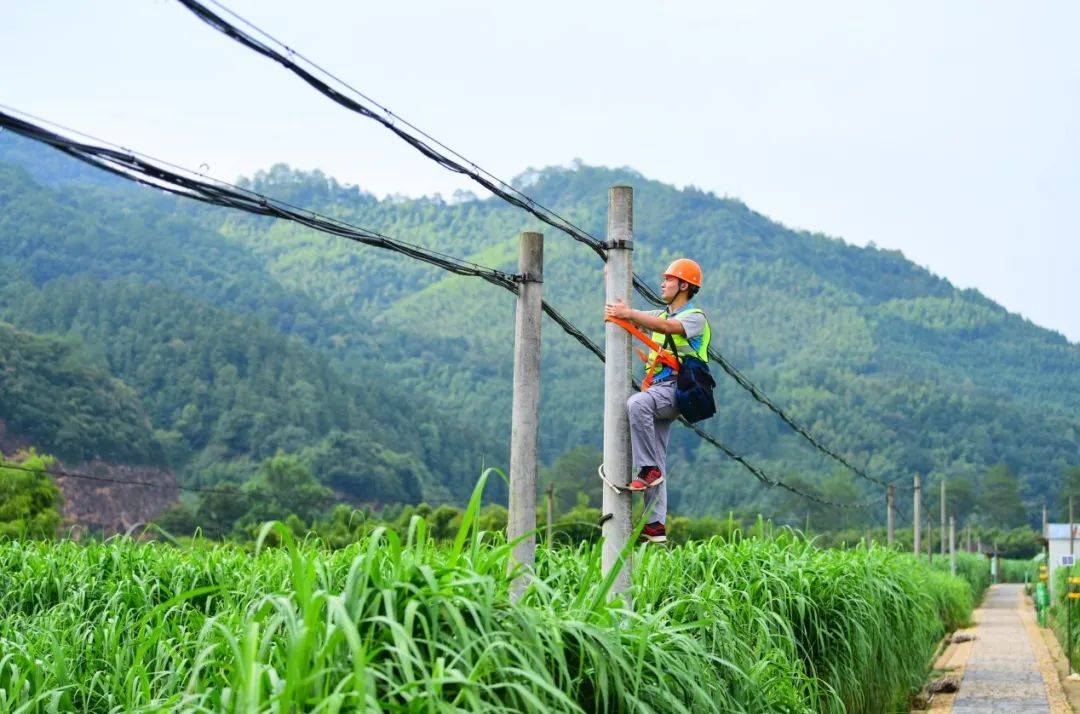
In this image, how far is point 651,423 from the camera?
8188 millimetres

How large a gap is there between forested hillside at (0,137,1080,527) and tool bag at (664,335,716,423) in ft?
190

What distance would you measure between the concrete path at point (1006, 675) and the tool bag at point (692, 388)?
691cm

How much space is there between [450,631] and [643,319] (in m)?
3.38

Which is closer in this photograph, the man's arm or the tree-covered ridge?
the man's arm

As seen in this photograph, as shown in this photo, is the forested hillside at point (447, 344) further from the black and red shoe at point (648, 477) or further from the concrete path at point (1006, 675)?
the black and red shoe at point (648, 477)

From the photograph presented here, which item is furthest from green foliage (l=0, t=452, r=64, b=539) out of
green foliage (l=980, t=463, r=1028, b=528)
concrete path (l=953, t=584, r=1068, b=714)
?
green foliage (l=980, t=463, r=1028, b=528)

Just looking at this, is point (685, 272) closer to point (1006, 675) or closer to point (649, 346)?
point (649, 346)

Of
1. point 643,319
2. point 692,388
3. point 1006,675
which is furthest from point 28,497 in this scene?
point 643,319

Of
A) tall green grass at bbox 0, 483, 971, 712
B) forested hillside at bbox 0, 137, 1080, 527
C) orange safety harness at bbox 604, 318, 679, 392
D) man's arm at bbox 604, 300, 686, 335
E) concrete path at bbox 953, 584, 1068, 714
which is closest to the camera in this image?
tall green grass at bbox 0, 483, 971, 712

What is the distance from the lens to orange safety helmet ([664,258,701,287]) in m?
8.42

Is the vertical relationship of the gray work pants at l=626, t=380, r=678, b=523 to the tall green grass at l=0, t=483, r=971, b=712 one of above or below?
above

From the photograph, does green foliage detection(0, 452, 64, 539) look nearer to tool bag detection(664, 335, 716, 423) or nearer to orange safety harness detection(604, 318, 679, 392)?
orange safety harness detection(604, 318, 679, 392)

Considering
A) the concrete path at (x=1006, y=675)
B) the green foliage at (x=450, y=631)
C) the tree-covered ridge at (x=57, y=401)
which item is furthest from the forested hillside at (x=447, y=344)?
the green foliage at (x=450, y=631)

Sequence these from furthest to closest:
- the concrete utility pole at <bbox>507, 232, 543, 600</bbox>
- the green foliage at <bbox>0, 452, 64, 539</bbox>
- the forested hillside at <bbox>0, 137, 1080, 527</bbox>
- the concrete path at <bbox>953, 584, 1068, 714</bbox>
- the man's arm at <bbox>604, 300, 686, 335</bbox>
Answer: the forested hillside at <bbox>0, 137, 1080, 527</bbox>
the green foliage at <bbox>0, 452, 64, 539</bbox>
the concrete path at <bbox>953, 584, 1068, 714</bbox>
the man's arm at <bbox>604, 300, 686, 335</bbox>
the concrete utility pole at <bbox>507, 232, 543, 600</bbox>
